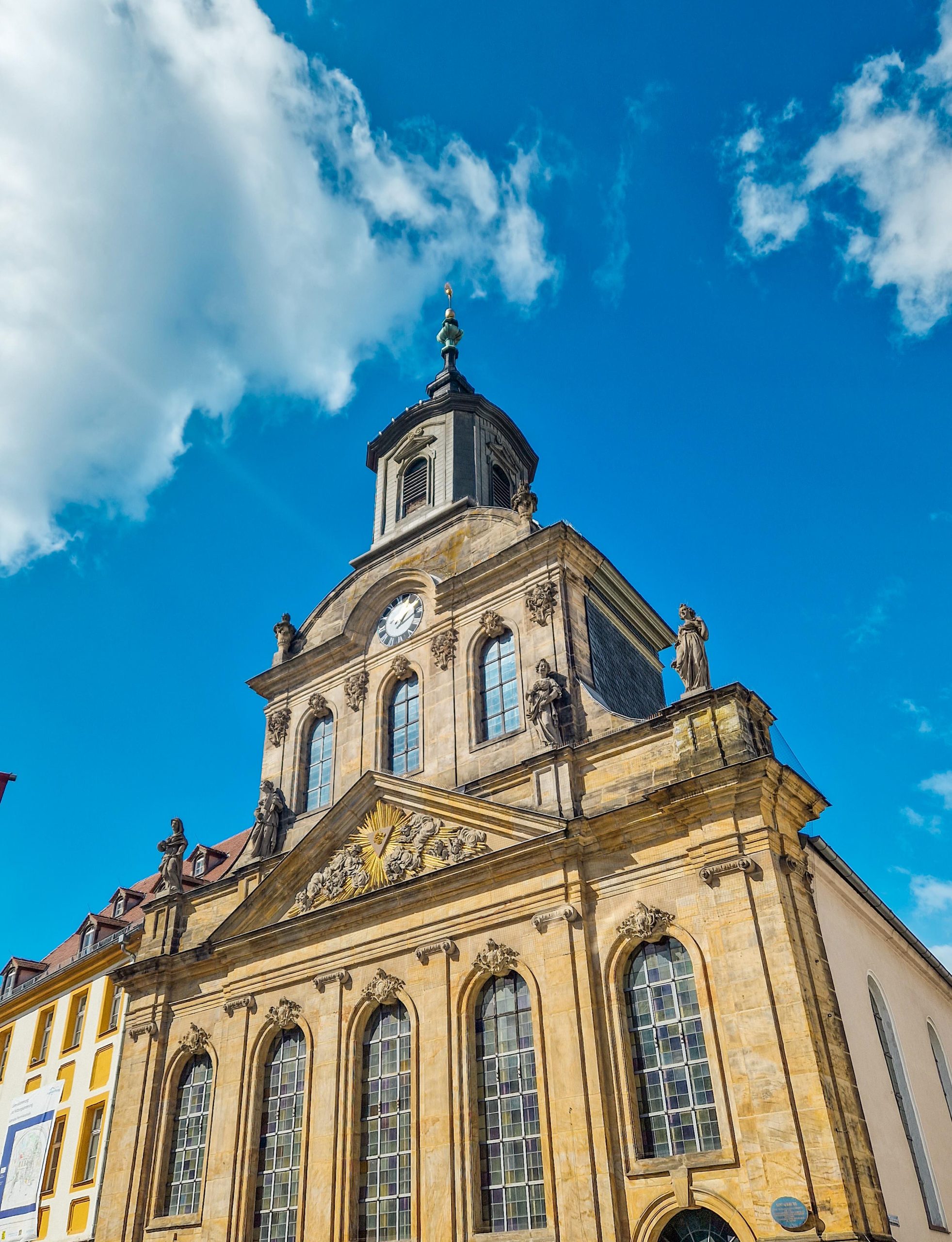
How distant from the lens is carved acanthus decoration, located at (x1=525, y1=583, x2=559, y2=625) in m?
22.4

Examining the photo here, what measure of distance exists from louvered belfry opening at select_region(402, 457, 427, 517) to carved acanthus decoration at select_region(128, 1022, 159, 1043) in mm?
14197

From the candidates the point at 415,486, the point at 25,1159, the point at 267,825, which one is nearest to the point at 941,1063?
the point at 267,825

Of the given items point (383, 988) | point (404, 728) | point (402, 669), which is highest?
point (402, 669)

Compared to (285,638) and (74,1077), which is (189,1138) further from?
(285,638)

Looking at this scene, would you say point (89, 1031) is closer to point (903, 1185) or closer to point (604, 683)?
point (604, 683)

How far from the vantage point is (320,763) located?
2548cm

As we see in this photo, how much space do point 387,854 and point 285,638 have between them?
858 centimetres

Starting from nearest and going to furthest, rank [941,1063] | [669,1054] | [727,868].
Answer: [669,1054] < [727,868] < [941,1063]

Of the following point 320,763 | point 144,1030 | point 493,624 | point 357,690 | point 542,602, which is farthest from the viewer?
point 320,763

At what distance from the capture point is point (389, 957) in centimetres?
2005

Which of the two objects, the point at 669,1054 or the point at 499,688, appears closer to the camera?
the point at 669,1054

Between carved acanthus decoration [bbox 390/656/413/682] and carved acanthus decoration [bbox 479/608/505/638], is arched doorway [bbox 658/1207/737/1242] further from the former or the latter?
carved acanthus decoration [bbox 390/656/413/682]

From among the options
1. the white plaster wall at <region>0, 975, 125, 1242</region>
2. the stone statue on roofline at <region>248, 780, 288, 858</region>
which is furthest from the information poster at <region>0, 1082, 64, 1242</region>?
the stone statue on roofline at <region>248, 780, 288, 858</region>

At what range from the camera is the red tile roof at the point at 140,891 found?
31.0 meters
